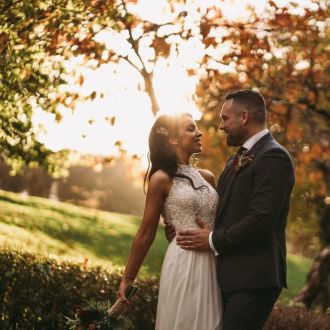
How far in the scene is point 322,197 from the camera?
14.1m

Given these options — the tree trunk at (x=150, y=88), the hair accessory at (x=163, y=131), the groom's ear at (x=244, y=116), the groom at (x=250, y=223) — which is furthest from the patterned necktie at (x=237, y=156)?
the tree trunk at (x=150, y=88)

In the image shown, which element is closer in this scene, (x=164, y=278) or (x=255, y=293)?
(x=255, y=293)

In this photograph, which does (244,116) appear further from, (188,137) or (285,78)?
(285,78)

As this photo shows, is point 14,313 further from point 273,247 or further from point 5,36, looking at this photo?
point 273,247

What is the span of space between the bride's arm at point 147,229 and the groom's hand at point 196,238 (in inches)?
8.4

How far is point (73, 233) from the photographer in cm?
1588

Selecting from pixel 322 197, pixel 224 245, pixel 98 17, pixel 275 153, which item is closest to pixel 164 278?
pixel 224 245

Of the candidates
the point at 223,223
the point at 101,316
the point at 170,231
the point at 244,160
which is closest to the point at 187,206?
the point at 170,231

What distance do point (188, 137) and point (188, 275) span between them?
1.07m

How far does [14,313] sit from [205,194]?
2.61 metres

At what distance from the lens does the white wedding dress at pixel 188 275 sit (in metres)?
4.27

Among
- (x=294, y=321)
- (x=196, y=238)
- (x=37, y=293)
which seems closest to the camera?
(x=196, y=238)

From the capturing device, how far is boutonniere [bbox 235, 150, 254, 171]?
409 cm

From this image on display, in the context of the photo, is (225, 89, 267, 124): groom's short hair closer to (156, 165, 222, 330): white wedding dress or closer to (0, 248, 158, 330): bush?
(156, 165, 222, 330): white wedding dress
